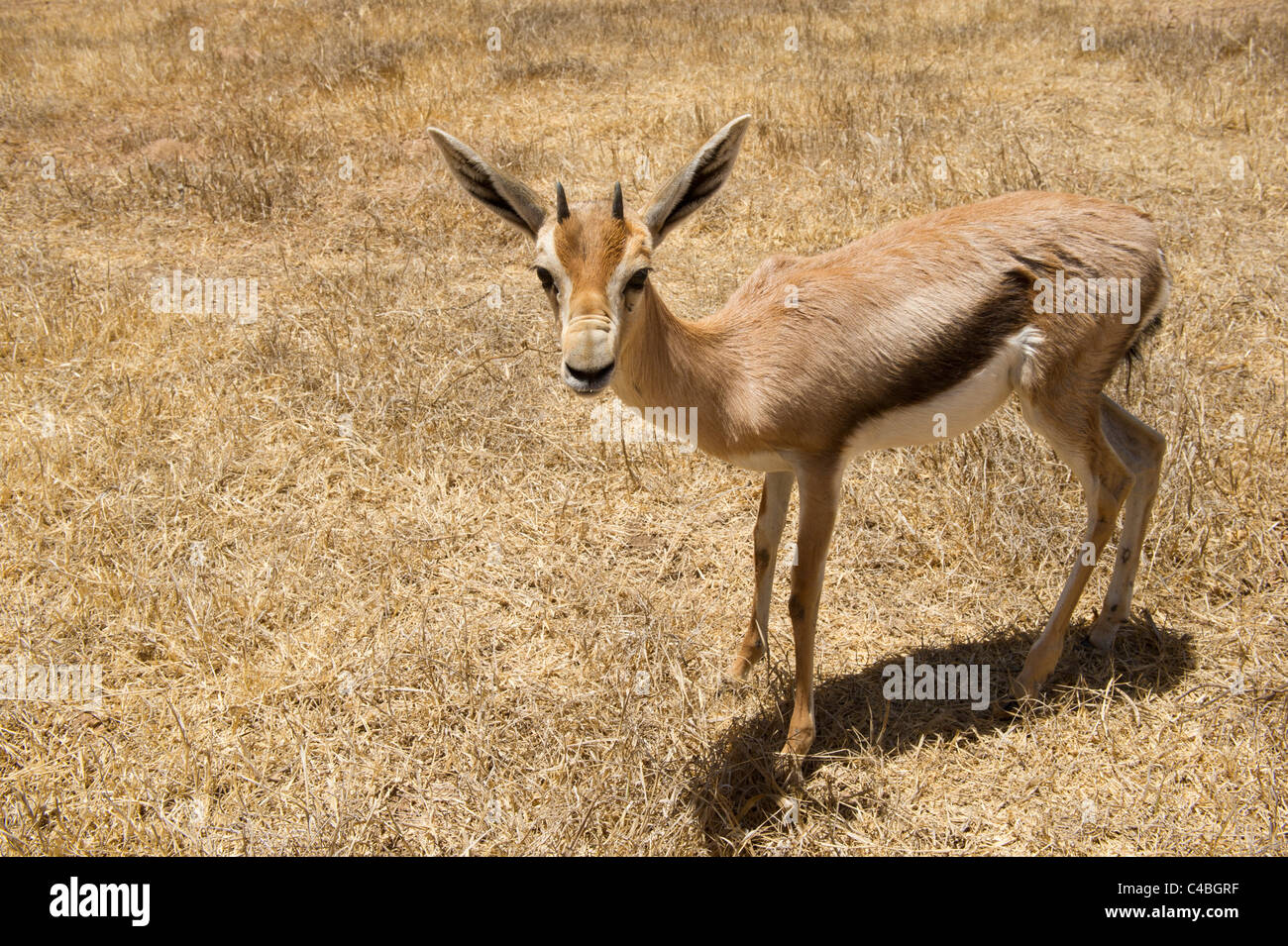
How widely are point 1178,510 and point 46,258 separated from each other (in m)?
7.99

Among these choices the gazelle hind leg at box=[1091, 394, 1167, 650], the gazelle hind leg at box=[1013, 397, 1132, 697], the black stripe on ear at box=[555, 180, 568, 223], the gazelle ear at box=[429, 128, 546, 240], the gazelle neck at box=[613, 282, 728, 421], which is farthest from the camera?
the gazelle hind leg at box=[1091, 394, 1167, 650]

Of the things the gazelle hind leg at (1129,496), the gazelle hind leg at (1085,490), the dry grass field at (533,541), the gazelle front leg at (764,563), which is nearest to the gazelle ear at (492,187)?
the gazelle front leg at (764,563)

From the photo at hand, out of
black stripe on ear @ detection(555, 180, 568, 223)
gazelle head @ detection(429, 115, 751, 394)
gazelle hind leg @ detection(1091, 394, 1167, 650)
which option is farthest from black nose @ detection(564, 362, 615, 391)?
gazelle hind leg @ detection(1091, 394, 1167, 650)

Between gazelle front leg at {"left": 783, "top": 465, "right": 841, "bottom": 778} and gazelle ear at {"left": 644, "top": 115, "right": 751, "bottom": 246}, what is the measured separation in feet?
3.46

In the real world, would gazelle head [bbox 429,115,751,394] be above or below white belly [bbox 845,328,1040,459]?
above

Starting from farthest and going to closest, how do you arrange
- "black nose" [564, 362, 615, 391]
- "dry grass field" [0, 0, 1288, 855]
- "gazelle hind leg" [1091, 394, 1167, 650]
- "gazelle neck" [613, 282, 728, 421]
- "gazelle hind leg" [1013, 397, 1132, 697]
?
1. "gazelle hind leg" [1091, 394, 1167, 650]
2. "gazelle hind leg" [1013, 397, 1132, 697]
3. "dry grass field" [0, 0, 1288, 855]
4. "gazelle neck" [613, 282, 728, 421]
5. "black nose" [564, 362, 615, 391]

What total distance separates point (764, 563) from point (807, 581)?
54cm

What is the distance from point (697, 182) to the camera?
340 centimetres

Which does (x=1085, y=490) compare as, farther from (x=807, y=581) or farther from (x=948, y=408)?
(x=807, y=581)

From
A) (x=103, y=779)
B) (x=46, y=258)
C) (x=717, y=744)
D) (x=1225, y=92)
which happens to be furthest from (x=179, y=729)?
(x=1225, y=92)

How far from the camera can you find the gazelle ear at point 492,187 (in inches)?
130

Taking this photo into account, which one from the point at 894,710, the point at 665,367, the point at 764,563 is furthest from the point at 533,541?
the point at 894,710

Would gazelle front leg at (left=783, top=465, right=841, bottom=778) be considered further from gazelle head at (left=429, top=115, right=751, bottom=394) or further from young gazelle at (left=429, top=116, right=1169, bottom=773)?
gazelle head at (left=429, top=115, right=751, bottom=394)

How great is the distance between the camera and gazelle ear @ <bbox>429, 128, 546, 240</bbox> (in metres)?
3.30
